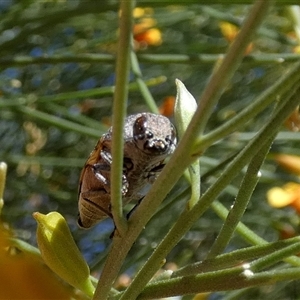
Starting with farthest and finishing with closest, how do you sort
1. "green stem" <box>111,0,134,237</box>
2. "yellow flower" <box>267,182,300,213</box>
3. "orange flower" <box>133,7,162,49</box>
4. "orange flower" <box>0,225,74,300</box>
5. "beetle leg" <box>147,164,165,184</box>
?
1. "orange flower" <box>133,7,162,49</box>
2. "yellow flower" <box>267,182,300,213</box>
3. "beetle leg" <box>147,164,165,184</box>
4. "orange flower" <box>0,225,74,300</box>
5. "green stem" <box>111,0,134,237</box>

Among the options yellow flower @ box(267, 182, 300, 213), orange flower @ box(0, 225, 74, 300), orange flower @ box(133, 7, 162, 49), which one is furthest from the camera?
orange flower @ box(133, 7, 162, 49)

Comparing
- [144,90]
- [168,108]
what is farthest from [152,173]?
[168,108]

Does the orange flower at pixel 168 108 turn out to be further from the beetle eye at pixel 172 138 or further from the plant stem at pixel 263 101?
the plant stem at pixel 263 101

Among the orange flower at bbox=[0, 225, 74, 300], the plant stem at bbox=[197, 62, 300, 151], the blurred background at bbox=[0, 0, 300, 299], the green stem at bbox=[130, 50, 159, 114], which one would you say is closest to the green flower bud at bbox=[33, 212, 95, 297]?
the orange flower at bbox=[0, 225, 74, 300]

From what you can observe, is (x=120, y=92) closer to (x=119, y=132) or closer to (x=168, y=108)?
(x=119, y=132)

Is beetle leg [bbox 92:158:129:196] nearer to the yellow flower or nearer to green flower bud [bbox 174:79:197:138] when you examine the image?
green flower bud [bbox 174:79:197:138]

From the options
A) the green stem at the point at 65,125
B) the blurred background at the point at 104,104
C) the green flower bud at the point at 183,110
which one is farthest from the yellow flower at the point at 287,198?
the green flower bud at the point at 183,110

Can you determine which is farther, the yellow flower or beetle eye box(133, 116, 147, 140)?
the yellow flower

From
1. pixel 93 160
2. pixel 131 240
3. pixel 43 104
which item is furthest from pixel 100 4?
pixel 131 240
